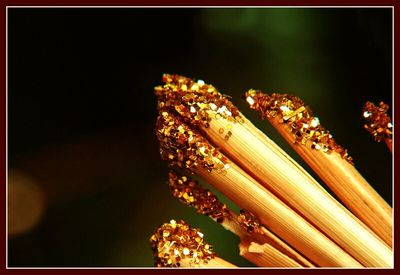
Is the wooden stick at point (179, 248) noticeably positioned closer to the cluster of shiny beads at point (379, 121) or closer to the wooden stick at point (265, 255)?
the wooden stick at point (265, 255)

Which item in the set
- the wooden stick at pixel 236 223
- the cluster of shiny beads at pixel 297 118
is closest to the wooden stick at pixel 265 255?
the wooden stick at pixel 236 223

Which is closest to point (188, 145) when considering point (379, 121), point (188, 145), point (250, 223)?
point (188, 145)

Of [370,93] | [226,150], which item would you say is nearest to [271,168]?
[226,150]

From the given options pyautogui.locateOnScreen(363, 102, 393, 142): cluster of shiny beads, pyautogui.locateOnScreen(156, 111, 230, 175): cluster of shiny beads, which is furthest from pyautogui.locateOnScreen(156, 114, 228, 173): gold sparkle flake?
pyautogui.locateOnScreen(363, 102, 393, 142): cluster of shiny beads

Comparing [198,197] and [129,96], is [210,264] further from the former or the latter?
[129,96]

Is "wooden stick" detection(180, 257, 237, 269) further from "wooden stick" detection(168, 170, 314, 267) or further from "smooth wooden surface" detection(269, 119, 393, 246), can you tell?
"smooth wooden surface" detection(269, 119, 393, 246)

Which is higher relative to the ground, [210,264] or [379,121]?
[379,121]

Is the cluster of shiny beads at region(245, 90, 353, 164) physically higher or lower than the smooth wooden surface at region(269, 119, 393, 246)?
higher
